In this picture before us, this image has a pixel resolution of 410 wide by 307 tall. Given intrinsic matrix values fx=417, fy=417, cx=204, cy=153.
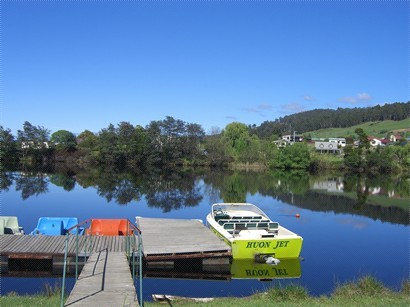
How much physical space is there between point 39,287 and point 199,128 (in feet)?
286

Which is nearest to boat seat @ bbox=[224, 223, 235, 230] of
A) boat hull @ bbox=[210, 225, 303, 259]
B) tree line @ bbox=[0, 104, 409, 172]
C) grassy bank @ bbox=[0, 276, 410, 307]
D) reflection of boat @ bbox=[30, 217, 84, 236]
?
boat hull @ bbox=[210, 225, 303, 259]

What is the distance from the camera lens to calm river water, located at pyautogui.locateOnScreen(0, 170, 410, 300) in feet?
50.0

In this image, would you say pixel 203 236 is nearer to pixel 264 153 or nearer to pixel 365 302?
pixel 365 302

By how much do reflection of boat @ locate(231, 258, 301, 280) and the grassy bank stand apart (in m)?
3.97

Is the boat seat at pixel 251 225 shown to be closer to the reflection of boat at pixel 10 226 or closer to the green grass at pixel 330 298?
the green grass at pixel 330 298

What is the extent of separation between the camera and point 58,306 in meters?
9.02

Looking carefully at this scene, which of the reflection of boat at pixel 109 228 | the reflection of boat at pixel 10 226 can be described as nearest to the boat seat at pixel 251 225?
the reflection of boat at pixel 109 228

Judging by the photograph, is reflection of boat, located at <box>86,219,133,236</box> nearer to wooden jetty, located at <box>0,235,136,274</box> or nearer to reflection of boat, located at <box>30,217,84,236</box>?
reflection of boat, located at <box>30,217,84,236</box>

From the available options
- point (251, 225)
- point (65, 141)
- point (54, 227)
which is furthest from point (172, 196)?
point (65, 141)

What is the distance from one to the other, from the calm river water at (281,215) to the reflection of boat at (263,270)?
0.10 metres

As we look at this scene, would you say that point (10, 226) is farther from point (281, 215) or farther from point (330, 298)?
point (281, 215)

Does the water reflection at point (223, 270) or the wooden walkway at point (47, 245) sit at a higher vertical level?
the wooden walkway at point (47, 245)

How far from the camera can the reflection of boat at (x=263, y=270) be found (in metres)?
16.1

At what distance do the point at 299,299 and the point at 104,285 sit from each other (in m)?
5.04
